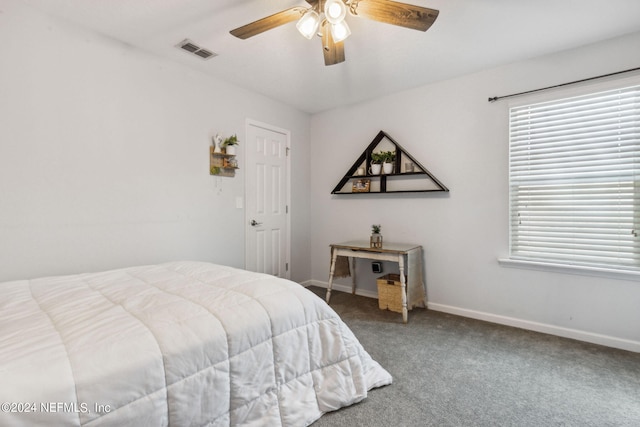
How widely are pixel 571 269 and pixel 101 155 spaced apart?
3.87 metres

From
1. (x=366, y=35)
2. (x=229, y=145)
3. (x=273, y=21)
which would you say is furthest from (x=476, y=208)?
(x=229, y=145)

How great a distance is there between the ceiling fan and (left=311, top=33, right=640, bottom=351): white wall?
5.38 ft

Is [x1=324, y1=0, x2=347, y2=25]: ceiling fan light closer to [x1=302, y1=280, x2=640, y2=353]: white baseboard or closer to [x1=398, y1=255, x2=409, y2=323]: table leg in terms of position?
[x1=398, y1=255, x2=409, y2=323]: table leg

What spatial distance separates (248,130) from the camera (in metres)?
3.43

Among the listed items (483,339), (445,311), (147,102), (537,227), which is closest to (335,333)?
(483,339)

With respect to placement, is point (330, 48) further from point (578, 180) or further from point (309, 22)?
point (578, 180)

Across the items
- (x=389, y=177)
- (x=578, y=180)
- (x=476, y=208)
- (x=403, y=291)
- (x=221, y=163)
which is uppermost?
(x=221, y=163)

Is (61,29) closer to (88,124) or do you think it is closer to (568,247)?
(88,124)

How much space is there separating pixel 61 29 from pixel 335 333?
109 inches

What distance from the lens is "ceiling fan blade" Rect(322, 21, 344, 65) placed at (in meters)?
1.94

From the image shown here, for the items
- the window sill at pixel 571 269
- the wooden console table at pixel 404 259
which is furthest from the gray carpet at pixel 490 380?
the window sill at pixel 571 269

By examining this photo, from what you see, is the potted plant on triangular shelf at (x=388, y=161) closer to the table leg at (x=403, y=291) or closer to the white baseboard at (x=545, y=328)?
the table leg at (x=403, y=291)

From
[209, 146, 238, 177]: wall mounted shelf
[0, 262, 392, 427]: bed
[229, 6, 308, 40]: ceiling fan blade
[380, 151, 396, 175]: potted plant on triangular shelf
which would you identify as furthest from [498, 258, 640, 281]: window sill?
[209, 146, 238, 177]: wall mounted shelf

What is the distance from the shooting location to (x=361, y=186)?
3.75 metres
